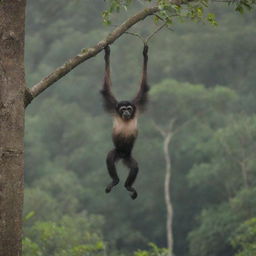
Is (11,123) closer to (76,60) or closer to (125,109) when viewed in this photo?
(76,60)

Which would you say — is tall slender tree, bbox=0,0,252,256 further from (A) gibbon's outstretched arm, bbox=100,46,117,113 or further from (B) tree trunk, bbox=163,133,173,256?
(B) tree trunk, bbox=163,133,173,256

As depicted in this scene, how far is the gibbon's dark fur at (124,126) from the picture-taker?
8.88m

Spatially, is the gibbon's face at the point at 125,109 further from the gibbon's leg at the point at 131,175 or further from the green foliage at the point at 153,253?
the green foliage at the point at 153,253

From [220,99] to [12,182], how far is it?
135 feet

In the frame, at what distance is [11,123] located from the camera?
5391 mm

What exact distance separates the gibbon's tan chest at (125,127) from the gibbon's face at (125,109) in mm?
167

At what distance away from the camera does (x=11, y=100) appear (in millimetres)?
5449

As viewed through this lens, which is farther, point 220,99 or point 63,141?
point 63,141

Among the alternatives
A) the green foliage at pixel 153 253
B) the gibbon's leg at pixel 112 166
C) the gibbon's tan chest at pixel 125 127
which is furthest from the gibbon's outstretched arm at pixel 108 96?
the green foliage at pixel 153 253

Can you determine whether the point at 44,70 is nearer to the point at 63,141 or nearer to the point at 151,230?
the point at 63,141

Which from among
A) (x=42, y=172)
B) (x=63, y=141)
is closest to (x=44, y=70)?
(x=63, y=141)

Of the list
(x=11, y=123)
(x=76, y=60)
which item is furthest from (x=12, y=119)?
Answer: (x=76, y=60)

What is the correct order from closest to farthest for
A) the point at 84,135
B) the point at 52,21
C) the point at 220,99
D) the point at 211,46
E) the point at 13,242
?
the point at 13,242
the point at 220,99
the point at 84,135
the point at 211,46
the point at 52,21

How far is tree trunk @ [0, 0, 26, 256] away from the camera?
5254 mm
